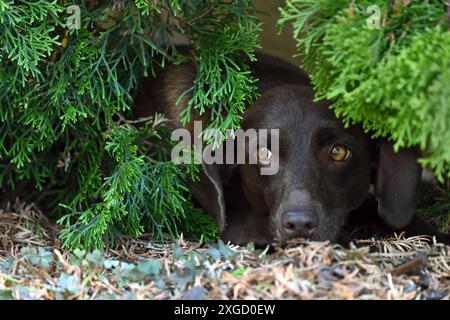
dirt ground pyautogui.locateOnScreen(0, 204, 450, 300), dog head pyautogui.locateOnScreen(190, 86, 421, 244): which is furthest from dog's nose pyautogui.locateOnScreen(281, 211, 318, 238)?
dirt ground pyautogui.locateOnScreen(0, 204, 450, 300)

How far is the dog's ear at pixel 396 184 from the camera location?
321 cm

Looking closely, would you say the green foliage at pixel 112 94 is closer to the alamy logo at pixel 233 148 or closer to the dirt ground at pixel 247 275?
the alamy logo at pixel 233 148

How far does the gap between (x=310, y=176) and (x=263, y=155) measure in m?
0.27

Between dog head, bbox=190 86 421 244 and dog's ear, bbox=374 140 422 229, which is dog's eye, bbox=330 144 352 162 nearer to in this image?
dog head, bbox=190 86 421 244

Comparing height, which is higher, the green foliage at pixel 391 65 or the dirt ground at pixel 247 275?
the green foliage at pixel 391 65

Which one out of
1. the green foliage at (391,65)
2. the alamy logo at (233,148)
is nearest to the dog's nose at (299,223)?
the alamy logo at (233,148)

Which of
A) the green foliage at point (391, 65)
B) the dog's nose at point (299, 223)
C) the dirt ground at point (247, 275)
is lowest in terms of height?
the dirt ground at point (247, 275)

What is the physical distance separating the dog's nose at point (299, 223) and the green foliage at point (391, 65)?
0.46 metres

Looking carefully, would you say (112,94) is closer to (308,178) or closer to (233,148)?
(233,148)

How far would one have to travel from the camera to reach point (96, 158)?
11.9ft

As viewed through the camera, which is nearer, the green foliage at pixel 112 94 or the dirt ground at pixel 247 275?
the dirt ground at pixel 247 275

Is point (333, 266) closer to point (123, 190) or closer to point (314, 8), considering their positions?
point (314, 8)

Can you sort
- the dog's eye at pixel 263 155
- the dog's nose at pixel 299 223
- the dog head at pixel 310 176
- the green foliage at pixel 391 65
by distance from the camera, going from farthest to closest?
1. the dog's eye at pixel 263 155
2. the dog head at pixel 310 176
3. the dog's nose at pixel 299 223
4. the green foliage at pixel 391 65

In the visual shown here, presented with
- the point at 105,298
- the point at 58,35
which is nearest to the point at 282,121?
the point at 58,35
